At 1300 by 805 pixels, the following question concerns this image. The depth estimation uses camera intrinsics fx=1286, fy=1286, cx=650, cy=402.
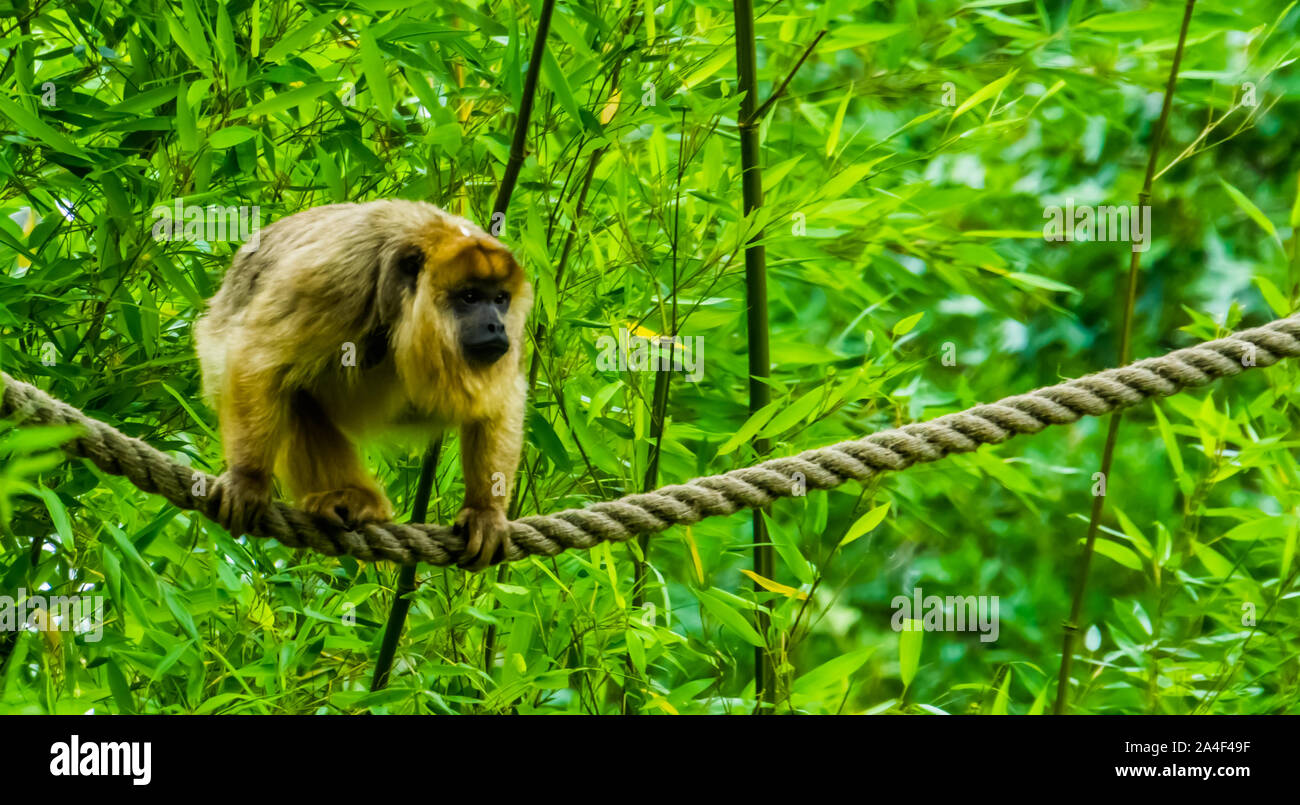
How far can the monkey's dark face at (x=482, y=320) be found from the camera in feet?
9.46

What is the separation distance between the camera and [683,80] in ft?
10.4

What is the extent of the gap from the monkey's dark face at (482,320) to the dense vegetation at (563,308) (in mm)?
133

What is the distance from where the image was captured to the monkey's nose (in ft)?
9.43

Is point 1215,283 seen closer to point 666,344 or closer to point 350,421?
point 666,344

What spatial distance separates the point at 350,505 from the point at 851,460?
1.21 m

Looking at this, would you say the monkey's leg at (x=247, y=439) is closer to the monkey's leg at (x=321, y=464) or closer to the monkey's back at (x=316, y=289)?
the monkey's back at (x=316, y=289)
